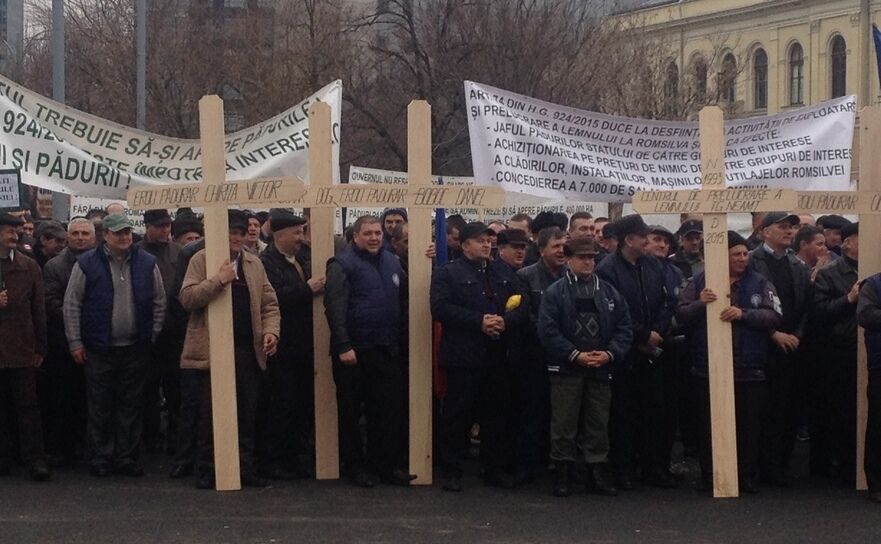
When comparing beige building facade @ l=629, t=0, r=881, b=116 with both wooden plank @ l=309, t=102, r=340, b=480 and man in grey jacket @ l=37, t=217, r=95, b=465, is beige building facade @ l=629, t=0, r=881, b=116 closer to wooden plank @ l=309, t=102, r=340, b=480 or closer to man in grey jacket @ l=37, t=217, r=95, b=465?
man in grey jacket @ l=37, t=217, r=95, b=465

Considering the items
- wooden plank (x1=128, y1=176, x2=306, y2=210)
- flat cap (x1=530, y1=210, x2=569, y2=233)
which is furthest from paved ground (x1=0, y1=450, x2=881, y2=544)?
flat cap (x1=530, y1=210, x2=569, y2=233)

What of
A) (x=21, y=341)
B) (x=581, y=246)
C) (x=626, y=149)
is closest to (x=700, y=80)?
(x=626, y=149)

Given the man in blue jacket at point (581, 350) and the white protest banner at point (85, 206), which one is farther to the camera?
the white protest banner at point (85, 206)

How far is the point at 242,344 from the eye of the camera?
11.0 metres

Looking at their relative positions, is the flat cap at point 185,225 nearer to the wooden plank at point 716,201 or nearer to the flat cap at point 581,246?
the flat cap at point 581,246

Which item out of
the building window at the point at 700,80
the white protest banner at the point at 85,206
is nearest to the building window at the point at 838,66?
the building window at the point at 700,80

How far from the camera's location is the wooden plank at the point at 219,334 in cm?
1074

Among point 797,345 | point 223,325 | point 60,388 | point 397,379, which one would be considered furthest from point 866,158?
point 60,388

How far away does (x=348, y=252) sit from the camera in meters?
11.0

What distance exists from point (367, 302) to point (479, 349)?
2.83 ft

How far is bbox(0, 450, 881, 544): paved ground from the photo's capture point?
9.36 metres

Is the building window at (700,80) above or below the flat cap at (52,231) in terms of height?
above

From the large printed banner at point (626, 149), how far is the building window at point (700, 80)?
24.2 metres

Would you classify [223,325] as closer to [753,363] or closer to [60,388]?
[60,388]
